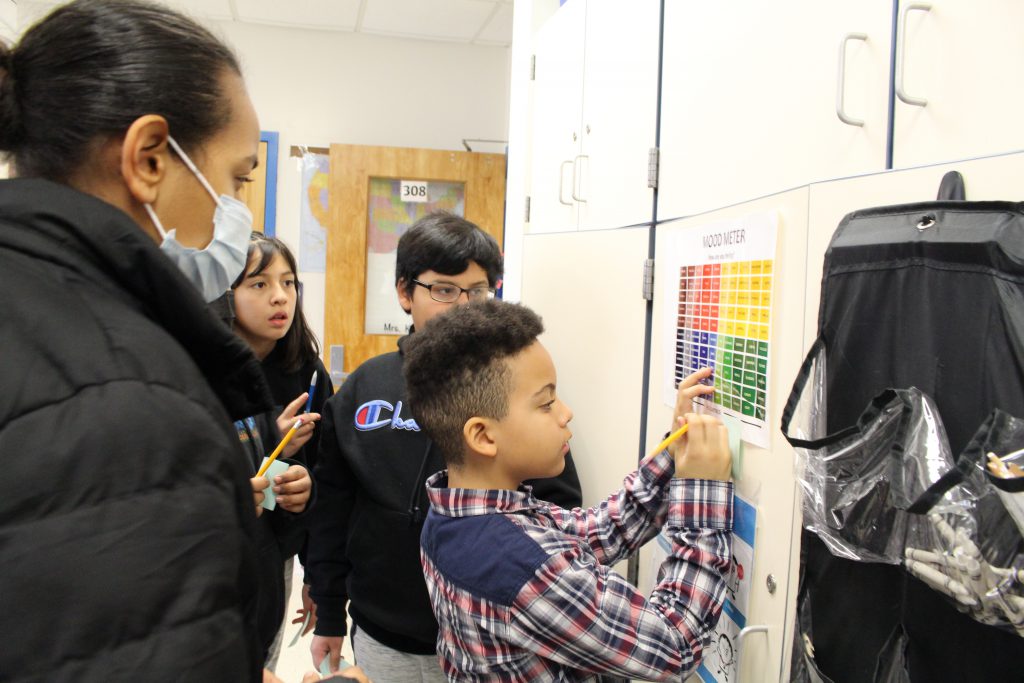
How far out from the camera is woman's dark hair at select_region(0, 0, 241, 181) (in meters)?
0.65

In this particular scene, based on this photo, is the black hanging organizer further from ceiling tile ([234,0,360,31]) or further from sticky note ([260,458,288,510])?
ceiling tile ([234,0,360,31])

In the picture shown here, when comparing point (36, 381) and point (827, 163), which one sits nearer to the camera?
point (36, 381)

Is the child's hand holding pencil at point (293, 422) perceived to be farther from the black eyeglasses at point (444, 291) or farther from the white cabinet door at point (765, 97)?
the white cabinet door at point (765, 97)

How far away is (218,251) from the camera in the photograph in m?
0.84

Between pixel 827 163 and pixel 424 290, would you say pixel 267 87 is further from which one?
pixel 827 163

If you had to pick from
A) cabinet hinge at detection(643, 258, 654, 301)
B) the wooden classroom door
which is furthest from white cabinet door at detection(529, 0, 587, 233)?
the wooden classroom door

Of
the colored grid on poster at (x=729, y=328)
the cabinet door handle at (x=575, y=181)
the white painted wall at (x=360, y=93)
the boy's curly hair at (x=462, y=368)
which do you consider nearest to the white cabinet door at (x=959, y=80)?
the colored grid on poster at (x=729, y=328)

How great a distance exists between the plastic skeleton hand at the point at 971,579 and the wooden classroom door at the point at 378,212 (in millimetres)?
3468

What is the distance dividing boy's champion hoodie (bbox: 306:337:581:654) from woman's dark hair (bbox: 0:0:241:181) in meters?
0.81

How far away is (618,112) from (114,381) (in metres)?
1.33

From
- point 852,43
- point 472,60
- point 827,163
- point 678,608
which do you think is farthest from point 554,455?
point 472,60

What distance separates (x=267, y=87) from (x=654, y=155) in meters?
3.30

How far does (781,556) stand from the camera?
3.06 ft

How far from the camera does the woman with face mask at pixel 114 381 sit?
45cm
